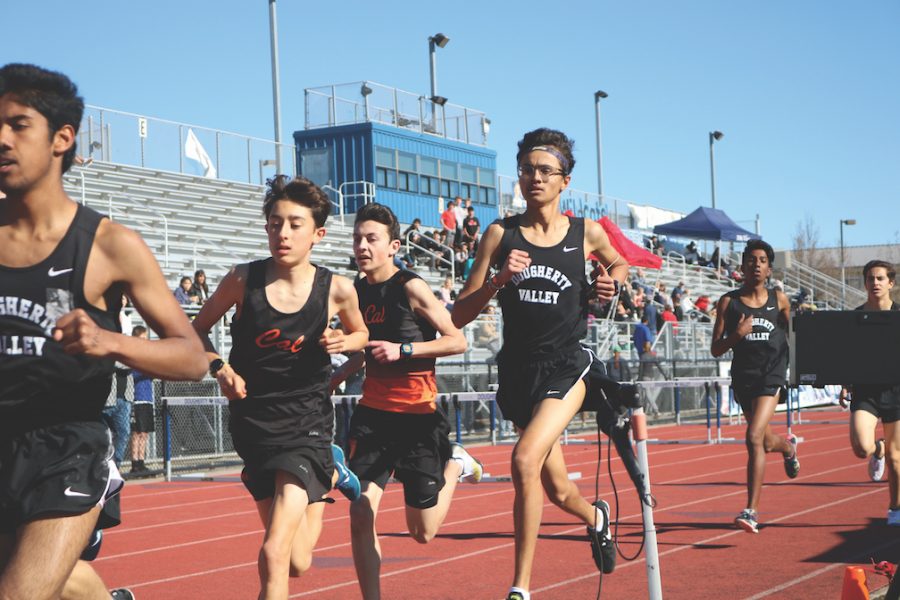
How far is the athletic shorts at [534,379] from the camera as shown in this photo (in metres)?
6.79

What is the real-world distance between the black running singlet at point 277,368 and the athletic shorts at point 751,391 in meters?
4.99

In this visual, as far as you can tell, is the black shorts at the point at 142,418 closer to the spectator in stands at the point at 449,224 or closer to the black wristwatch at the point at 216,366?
the black wristwatch at the point at 216,366

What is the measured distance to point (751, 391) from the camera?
10.0 meters

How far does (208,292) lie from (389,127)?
18.7 meters

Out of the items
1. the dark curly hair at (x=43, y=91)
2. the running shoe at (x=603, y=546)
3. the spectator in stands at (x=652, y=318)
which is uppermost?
the dark curly hair at (x=43, y=91)

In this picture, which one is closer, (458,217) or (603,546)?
(603,546)

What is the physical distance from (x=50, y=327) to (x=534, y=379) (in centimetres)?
357

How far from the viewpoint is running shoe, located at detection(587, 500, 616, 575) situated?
23.8 feet

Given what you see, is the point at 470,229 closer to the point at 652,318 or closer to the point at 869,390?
the point at 652,318

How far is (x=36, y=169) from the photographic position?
3.63 metres

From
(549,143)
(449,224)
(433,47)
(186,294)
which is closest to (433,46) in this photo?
(433,47)

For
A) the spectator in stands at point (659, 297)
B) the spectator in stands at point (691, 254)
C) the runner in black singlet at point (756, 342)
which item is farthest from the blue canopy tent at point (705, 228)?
the runner in black singlet at point (756, 342)

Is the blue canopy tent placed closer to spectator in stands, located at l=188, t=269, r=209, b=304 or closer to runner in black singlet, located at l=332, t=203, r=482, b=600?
spectator in stands, located at l=188, t=269, r=209, b=304

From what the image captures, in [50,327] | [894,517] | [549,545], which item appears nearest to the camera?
[50,327]
